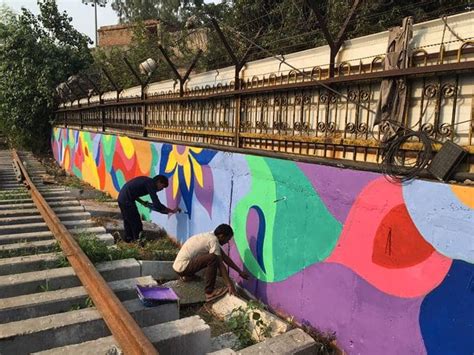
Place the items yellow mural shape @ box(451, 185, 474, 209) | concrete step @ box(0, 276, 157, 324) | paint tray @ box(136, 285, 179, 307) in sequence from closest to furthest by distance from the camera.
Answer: yellow mural shape @ box(451, 185, 474, 209)
concrete step @ box(0, 276, 157, 324)
paint tray @ box(136, 285, 179, 307)

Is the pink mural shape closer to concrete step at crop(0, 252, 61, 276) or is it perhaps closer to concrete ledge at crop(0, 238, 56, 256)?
concrete step at crop(0, 252, 61, 276)

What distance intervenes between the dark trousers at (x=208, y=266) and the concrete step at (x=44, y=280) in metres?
0.94

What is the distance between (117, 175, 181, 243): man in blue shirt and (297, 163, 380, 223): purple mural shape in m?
3.26

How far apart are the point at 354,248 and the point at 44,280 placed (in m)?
3.28

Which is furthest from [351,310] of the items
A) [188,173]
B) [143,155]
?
[143,155]

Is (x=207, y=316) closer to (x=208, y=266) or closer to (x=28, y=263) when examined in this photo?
(x=208, y=266)

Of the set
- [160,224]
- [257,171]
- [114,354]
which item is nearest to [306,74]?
[257,171]

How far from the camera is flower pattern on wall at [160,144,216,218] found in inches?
261

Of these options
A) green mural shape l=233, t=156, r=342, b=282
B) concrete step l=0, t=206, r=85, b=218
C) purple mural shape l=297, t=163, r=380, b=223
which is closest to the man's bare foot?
green mural shape l=233, t=156, r=342, b=282

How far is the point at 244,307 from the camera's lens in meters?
4.80

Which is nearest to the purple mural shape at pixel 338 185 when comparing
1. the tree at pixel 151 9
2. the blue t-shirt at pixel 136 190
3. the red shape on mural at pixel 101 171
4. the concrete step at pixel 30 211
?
the blue t-shirt at pixel 136 190

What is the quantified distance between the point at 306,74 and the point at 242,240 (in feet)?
7.83

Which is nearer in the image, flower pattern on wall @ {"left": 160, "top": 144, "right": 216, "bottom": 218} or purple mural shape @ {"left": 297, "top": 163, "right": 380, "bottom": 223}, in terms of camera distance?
purple mural shape @ {"left": 297, "top": 163, "right": 380, "bottom": 223}

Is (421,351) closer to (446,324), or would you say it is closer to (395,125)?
(446,324)
